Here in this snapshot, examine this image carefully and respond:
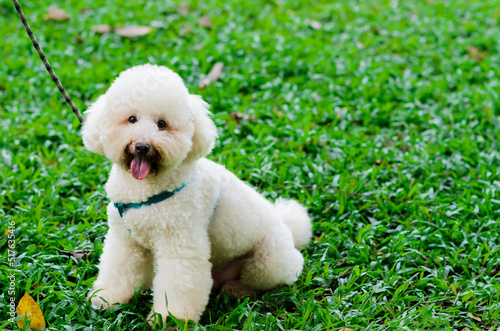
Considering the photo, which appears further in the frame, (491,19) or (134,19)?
(491,19)

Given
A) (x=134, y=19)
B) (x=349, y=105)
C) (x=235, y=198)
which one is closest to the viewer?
(x=235, y=198)

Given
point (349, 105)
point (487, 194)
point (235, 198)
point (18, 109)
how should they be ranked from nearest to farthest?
point (235, 198), point (487, 194), point (18, 109), point (349, 105)

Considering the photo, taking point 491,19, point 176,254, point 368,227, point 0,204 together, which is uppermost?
point 491,19

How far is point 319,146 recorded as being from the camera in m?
4.59

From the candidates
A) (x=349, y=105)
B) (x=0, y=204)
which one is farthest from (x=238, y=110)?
(x=0, y=204)

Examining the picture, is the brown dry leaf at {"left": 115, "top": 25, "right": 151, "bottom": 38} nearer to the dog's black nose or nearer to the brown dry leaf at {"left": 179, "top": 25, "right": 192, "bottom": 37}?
the brown dry leaf at {"left": 179, "top": 25, "right": 192, "bottom": 37}

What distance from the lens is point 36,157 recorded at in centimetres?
420

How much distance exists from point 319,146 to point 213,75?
1.51 metres

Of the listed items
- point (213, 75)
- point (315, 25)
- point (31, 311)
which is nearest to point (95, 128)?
point (31, 311)

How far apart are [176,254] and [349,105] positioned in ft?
10.1

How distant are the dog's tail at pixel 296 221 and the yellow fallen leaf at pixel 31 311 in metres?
1.49

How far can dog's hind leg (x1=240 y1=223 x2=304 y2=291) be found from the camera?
9.90 ft

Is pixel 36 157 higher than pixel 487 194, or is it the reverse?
pixel 487 194

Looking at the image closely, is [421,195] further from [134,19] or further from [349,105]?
[134,19]
